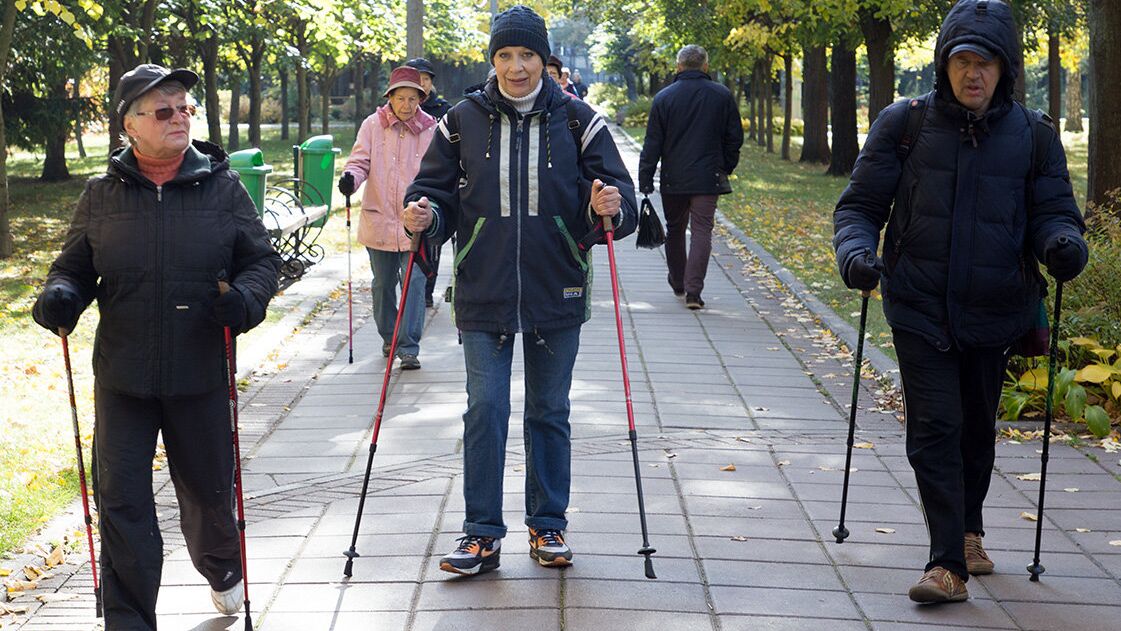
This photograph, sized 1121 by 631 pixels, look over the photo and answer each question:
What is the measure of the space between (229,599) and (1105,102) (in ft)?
30.5

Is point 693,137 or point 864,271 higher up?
point 693,137

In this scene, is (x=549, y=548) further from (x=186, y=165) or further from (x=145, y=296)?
(x=186, y=165)

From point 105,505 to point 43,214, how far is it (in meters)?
18.4

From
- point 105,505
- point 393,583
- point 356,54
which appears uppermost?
point 356,54

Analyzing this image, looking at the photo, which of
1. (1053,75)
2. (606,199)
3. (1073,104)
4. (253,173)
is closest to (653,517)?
(606,199)

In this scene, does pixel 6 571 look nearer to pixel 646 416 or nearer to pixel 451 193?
pixel 451 193

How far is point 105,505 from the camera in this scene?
4.42m

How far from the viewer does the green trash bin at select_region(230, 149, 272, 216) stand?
1330 centimetres

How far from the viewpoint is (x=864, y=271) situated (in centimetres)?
489

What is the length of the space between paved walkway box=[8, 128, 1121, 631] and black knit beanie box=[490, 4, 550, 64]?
6.08 ft

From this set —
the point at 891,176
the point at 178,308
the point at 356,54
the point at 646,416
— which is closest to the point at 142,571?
the point at 178,308

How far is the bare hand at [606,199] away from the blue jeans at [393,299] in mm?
4416

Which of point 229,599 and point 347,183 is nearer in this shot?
point 229,599

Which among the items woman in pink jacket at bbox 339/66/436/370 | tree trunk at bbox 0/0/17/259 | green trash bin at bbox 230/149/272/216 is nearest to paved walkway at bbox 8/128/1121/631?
woman in pink jacket at bbox 339/66/436/370
